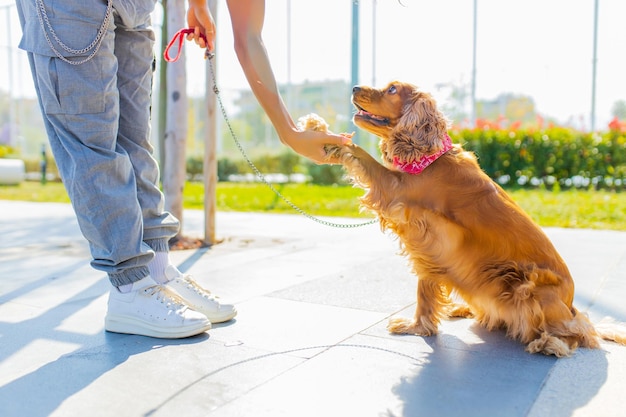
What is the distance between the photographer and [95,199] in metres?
2.32

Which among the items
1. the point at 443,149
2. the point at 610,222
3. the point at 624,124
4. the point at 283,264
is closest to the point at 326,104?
the point at 624,124

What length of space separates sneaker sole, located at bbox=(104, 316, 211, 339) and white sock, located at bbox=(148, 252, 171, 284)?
10.8 inches

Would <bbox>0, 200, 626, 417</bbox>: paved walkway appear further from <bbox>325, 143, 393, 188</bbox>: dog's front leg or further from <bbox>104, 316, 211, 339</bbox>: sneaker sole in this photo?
<bbox>325, 143, 393, 188</bbox>: dog's front leg

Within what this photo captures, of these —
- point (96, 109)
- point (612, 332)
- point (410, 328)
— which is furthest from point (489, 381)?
point (96, 109)

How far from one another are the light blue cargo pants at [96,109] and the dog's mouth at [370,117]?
1034 mm

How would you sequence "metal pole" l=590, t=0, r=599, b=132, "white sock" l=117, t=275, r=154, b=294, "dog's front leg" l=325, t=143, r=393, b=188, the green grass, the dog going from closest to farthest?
the dog, "white sock" l=117, t=275, r=154, b=294, "dog's front leg" l=325, t=143, r=393, b=188, the green grass, "metal pole" l=590, t=0, r=599, b=132

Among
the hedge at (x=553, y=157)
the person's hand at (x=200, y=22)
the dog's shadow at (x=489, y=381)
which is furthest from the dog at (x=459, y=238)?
the hedge at (x=553, y=157)

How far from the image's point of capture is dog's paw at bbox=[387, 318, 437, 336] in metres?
2.56

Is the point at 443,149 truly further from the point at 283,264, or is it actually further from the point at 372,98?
the point at 283,264

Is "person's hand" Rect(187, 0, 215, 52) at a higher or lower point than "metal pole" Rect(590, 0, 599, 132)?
lower

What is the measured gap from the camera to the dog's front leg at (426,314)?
2.57 meters

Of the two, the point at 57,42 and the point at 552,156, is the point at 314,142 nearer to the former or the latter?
the point at 57,42

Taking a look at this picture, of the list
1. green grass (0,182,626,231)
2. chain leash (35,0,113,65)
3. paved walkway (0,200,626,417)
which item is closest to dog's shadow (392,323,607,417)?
paved walkway (0,200,626,417)

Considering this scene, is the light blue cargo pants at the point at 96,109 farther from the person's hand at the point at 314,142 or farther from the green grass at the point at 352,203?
the green grass at the point at 352,203
